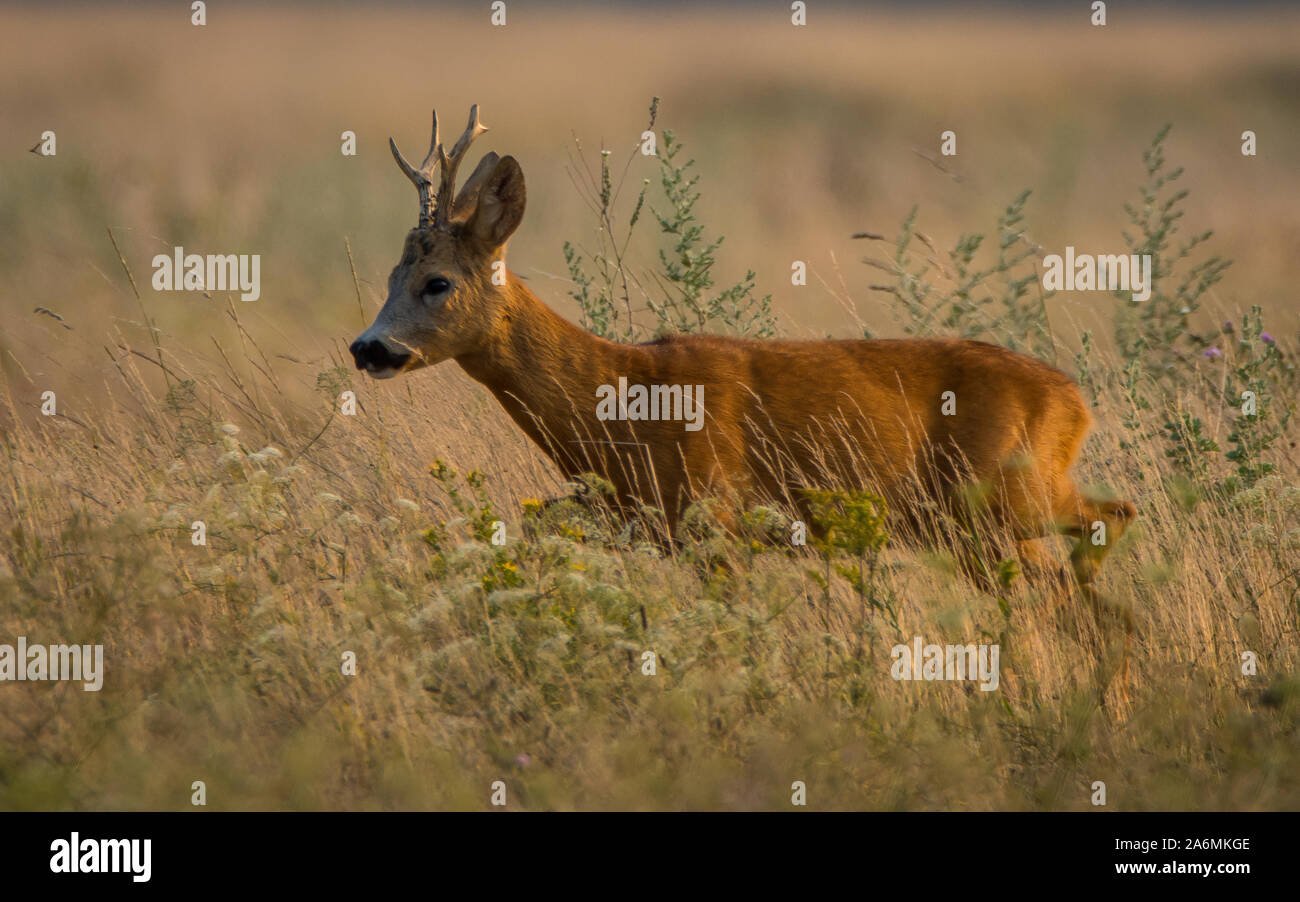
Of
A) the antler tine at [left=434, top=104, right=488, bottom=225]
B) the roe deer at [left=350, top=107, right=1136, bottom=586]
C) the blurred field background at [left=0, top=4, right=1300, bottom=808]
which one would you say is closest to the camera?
→ the blurred field background at [left=0, top=4, right=1300, bottom=808]

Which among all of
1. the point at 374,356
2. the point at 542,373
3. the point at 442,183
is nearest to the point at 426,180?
the point at 442,183

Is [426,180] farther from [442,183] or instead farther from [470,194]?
[470,194]

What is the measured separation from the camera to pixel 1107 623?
6750 millimetres

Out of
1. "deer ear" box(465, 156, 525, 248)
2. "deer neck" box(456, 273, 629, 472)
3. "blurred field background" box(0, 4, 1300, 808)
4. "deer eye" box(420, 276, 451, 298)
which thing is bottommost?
"blurred field background" box(0, 4, 1300, 808)

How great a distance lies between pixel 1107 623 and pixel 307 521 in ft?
11.6

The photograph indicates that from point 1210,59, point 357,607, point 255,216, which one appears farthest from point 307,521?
point 1210,59

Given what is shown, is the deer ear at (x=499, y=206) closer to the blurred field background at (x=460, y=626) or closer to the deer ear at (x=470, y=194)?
the deer ear at (x=470, y=194)

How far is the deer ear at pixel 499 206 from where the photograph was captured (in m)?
7.09

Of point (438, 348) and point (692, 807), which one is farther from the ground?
point (438, 348)

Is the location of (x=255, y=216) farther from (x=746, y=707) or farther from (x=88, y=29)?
(x=746, y=707)

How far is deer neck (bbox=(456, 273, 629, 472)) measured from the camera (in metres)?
7.02

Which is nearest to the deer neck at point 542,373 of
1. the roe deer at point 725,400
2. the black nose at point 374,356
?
the roe deer at point 725,400

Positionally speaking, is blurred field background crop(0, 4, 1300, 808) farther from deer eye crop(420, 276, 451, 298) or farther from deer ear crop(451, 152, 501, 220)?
deer ear crop(451, 152, 501, 220)

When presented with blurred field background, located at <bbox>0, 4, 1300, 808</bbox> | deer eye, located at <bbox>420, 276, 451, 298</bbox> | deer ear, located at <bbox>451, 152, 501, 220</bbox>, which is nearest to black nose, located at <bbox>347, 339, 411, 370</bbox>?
deer eye, located at <bbox>420, 276, 451, 298</bbox>
